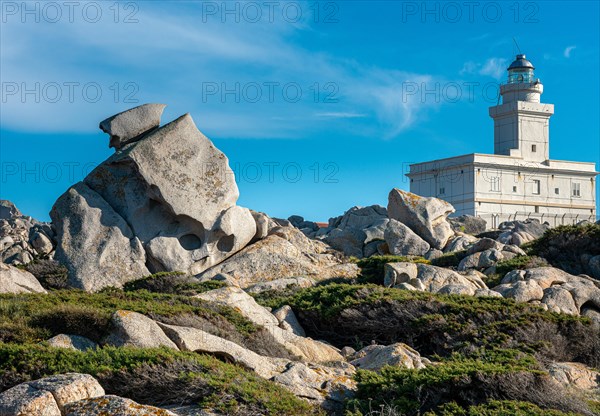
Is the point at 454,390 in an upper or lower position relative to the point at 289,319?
lower

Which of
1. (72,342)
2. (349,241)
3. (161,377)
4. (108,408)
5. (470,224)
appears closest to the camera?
(108,408)

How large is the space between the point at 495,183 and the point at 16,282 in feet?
206

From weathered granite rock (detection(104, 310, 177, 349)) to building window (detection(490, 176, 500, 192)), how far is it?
68.0 m

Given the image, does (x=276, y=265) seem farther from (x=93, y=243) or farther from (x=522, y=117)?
(x=522, y=117)

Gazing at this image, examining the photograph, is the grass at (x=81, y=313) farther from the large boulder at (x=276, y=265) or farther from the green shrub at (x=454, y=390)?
the large boulder at (x=276, y=265)

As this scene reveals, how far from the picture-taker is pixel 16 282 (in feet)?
61.2

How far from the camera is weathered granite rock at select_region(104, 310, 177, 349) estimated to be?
11244 millimetres

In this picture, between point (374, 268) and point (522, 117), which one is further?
point (522, 117)

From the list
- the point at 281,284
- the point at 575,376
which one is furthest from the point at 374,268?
the point at 575,376

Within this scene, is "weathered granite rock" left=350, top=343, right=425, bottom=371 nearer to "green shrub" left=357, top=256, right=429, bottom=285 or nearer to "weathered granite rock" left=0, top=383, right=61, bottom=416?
"weathered granite rock" left=0, top=383, right=61, bottom=416

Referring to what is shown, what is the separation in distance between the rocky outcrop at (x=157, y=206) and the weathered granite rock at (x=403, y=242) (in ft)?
15.1

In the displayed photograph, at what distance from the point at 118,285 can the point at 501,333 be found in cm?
1050

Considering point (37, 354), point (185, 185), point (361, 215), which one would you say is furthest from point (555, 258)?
point (37, 354)

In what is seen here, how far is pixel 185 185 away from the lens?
24812mm
